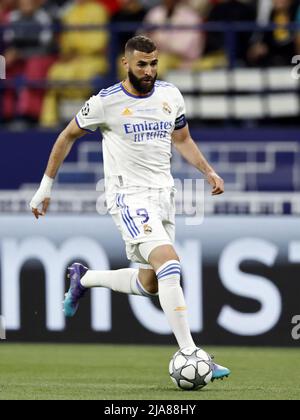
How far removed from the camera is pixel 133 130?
902cm

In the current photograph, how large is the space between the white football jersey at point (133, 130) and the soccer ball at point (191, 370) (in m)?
1.34

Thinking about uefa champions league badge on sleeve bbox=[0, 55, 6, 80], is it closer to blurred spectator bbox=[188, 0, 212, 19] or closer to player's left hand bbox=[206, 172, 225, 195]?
blurred spectator bbox=[188, 0, 212, 19]

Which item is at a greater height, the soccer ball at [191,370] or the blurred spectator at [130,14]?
the blurred spectator at [130,14]

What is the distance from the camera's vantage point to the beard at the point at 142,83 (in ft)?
29.2

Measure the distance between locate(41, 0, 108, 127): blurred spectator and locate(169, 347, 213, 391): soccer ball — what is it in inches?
296

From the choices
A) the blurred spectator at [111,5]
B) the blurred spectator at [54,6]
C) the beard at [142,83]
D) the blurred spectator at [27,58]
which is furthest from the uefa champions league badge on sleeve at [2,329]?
the blurred spectator at [54,6]

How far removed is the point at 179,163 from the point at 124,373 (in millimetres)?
5455

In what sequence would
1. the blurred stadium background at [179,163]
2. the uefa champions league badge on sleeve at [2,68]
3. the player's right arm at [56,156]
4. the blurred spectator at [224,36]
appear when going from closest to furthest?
the player's right arm at [56,156]
the blurred stadium background at [179,163]
the uefa champions league badge on sleeve at [2,68]
the blurred spectator at [224,36]

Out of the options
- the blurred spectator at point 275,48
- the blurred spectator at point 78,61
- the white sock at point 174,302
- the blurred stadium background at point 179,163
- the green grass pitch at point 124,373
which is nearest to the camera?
the green grass pitch at point 124,373

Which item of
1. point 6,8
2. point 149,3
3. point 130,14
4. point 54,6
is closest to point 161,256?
point 130,14

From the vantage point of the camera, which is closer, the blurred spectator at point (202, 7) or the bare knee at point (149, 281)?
the bare knee at point (149, 281)

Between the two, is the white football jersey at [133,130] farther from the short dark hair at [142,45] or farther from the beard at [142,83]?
the short dark hair at [142,45]

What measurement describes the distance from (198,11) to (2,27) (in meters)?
2.49

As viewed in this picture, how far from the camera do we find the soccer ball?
27.3ft
